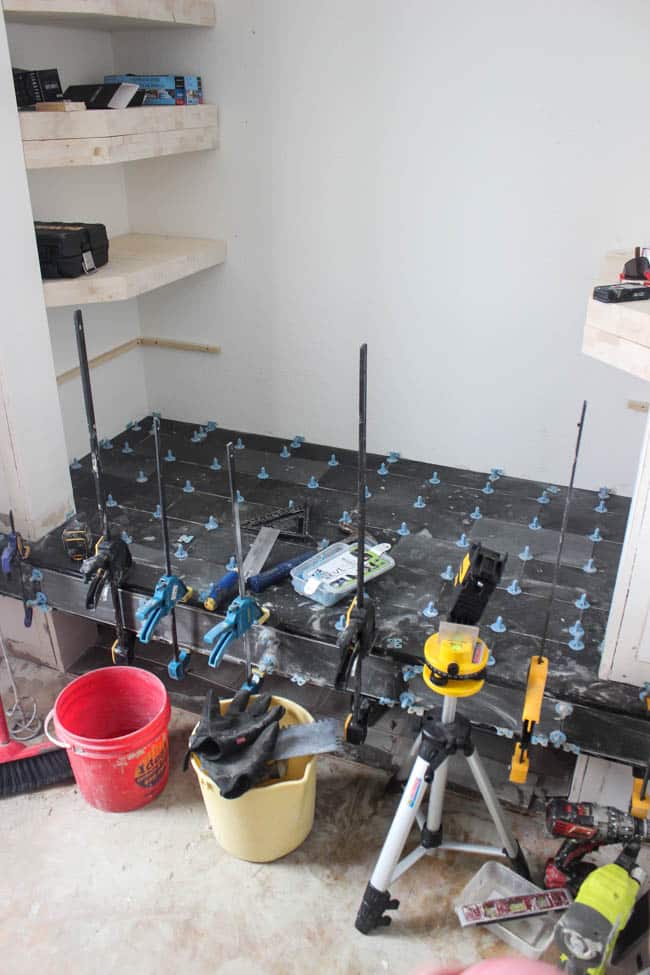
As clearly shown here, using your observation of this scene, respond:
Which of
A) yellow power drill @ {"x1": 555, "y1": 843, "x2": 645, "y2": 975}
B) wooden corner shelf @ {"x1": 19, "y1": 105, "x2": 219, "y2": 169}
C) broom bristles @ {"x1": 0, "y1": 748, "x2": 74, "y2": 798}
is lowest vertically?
broom bristles @ {"x1": 0, "y1": 748, "x2": 74, "y2": 798}

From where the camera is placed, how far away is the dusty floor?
1.85 m

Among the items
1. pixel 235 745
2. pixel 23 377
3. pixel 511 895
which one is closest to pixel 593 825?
pixel 511 895

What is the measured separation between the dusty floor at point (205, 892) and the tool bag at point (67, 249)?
1.54m

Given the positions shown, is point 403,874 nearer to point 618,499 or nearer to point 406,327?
point 618,499

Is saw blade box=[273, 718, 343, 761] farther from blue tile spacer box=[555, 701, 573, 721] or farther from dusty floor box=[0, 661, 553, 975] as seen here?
blue tile spacer box=[555, 701, 573, 721]

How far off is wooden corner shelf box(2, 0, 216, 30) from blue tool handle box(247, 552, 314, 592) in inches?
65.3

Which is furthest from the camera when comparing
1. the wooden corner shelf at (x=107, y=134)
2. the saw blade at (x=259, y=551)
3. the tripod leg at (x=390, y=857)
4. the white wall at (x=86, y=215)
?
the white wall at (x=86, y=215)

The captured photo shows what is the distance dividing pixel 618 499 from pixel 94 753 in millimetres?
1922

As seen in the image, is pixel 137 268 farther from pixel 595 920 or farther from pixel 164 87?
pixel 595 920

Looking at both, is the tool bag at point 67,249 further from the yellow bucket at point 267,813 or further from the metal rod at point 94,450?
the yellow bucket at point 267,813

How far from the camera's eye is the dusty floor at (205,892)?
1854 millimetres

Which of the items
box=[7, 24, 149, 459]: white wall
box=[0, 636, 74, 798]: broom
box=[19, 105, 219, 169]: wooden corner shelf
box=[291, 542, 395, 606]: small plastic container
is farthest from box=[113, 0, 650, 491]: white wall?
box=[0, 636, 74, 798]: broom

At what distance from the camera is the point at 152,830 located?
7.07 ft

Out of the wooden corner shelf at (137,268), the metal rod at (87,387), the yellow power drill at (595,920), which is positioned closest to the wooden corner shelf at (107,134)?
the wooden corner shelf at (137,268)
